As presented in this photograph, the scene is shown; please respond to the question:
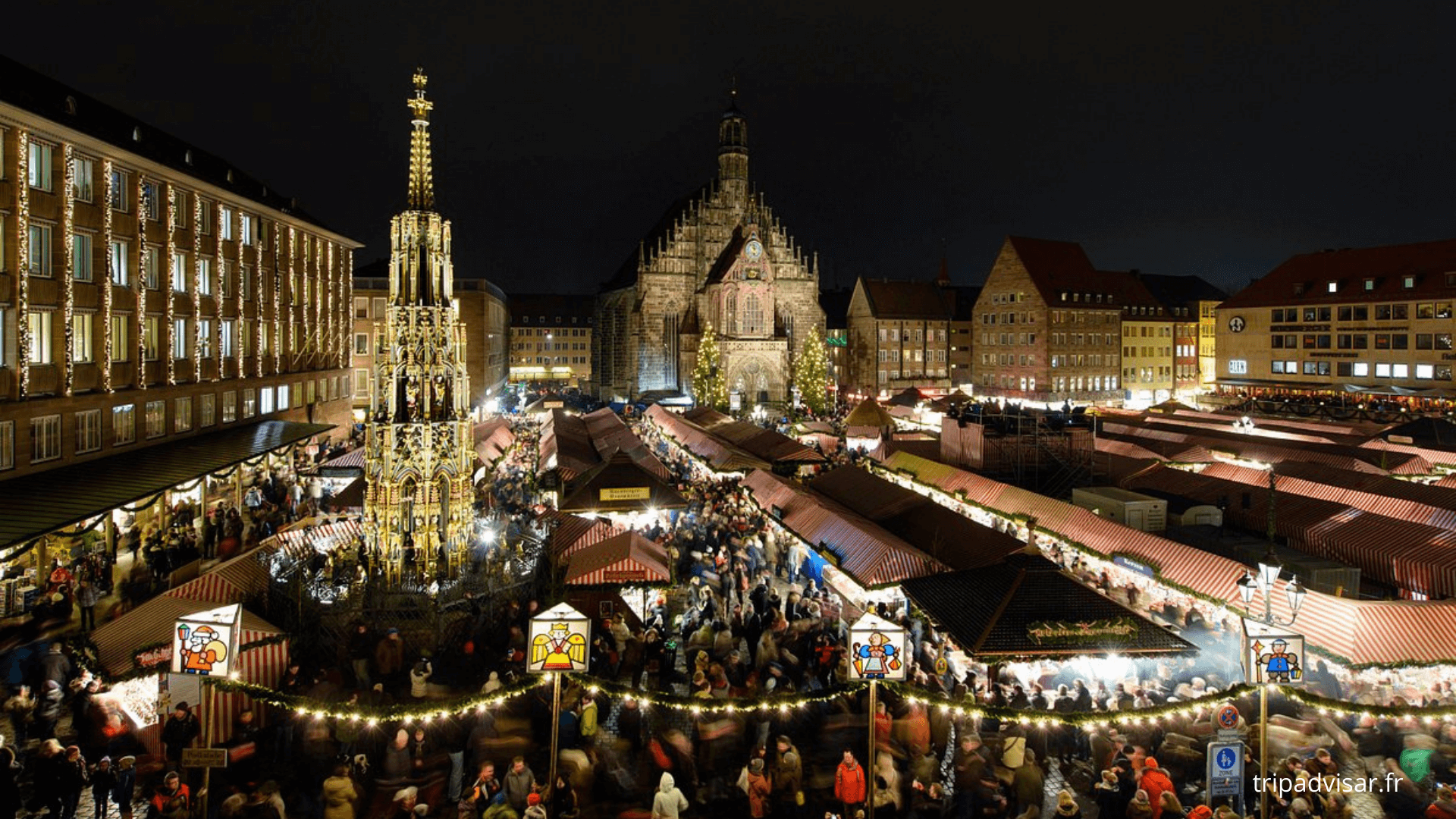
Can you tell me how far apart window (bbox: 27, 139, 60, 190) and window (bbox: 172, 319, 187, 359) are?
22.3ft

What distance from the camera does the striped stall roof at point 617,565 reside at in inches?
623

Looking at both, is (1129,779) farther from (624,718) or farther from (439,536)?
(439,536)

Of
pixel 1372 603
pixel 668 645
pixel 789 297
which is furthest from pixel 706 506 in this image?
pixel 789 297

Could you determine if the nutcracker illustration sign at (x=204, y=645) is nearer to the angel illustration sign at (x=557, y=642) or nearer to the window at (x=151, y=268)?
the angel illustration sign at (x=557, y=642)

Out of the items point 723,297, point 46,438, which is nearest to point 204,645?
point 46,438

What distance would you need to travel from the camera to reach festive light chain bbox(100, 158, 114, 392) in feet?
77.9

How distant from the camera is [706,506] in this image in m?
27.0

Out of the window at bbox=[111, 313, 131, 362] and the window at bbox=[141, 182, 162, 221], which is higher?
the window at bbox=[141, 182, 162, 221]

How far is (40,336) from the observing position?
2142cm

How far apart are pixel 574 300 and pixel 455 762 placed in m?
110

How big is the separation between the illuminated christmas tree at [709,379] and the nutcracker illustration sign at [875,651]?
54347 mm

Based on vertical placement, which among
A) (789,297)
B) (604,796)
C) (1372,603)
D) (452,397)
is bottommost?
(604,796)

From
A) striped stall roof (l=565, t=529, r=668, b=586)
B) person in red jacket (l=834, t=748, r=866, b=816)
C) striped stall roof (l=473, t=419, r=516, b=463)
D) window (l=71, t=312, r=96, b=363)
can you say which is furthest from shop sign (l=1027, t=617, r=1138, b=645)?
window (l=71, t=312, r=96, b=363)

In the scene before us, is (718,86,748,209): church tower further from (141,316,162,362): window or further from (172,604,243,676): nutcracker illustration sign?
(172,604,243,676): nutcracker illustration sign
